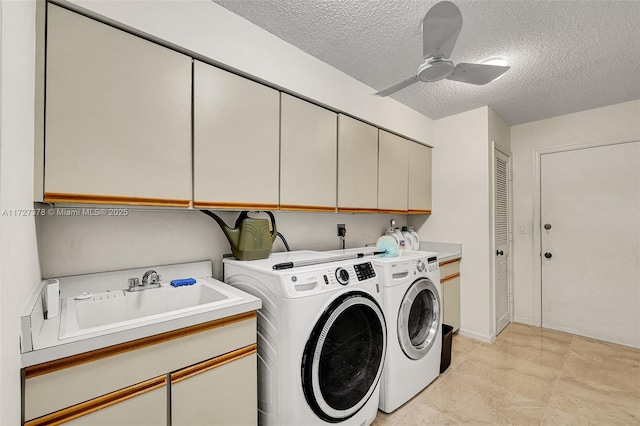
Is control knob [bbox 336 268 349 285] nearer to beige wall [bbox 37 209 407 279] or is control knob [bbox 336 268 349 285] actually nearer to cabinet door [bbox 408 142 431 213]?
beige wall [bbox 37 209 407 279]

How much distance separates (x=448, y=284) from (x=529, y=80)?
6.30 ft

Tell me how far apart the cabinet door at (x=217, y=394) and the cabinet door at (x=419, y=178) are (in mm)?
2232

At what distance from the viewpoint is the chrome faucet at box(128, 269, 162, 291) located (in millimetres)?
1465

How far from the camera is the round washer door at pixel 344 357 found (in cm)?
139

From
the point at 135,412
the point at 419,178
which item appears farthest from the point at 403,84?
the point at 135,412

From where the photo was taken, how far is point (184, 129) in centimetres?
147

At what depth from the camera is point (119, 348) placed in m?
1.03

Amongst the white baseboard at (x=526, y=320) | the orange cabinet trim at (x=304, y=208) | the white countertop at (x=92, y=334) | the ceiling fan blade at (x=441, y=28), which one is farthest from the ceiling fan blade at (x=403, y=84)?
the white baseboard at (x=526, y=320)

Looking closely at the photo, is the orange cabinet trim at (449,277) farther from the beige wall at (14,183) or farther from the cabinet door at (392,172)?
the beige wall at (14,183)

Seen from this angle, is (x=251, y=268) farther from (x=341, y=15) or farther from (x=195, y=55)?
(x=341, y=15)

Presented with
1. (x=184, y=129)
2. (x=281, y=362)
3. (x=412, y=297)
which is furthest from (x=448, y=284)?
(x=184, y=129)

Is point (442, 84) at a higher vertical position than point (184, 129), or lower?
higher

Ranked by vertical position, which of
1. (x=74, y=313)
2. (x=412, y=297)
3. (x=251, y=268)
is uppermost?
(x=251, y=268)

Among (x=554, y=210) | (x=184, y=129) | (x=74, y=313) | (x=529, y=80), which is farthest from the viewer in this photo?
(x=554, y=210)
